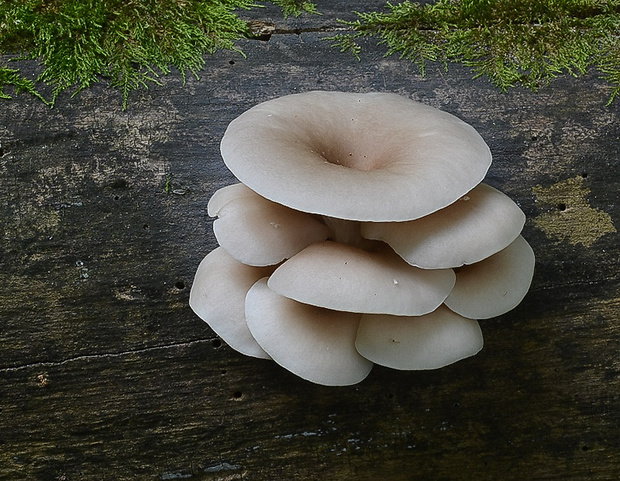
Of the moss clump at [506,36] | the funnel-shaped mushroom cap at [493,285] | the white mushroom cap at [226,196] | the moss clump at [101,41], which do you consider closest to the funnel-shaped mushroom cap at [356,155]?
the white mushroom cap at [226,196]

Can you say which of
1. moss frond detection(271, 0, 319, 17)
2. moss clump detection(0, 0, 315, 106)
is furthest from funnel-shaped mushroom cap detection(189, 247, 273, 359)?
moss frond detection(271, 0, 319, 17)

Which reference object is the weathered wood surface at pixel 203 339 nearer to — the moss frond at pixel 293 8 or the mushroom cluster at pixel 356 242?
the mushroom cluster at pixel 356 242

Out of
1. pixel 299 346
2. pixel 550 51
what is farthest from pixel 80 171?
pixel 550 51

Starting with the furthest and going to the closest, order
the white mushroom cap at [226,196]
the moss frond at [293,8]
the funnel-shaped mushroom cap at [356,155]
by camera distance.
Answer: the moss frond at [293,8] < the white mushroom cap at [226,196] < the funnel-shaped mushroom cap at [356,155]

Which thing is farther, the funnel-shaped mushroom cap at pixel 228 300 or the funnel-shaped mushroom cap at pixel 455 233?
the funnel-shaped mushroom cap at pixel 228 300

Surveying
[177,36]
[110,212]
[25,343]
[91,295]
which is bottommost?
[25,343]

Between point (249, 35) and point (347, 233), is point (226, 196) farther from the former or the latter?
point (249, 35)

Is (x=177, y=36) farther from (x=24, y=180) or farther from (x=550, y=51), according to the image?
(x=550, y=51)
